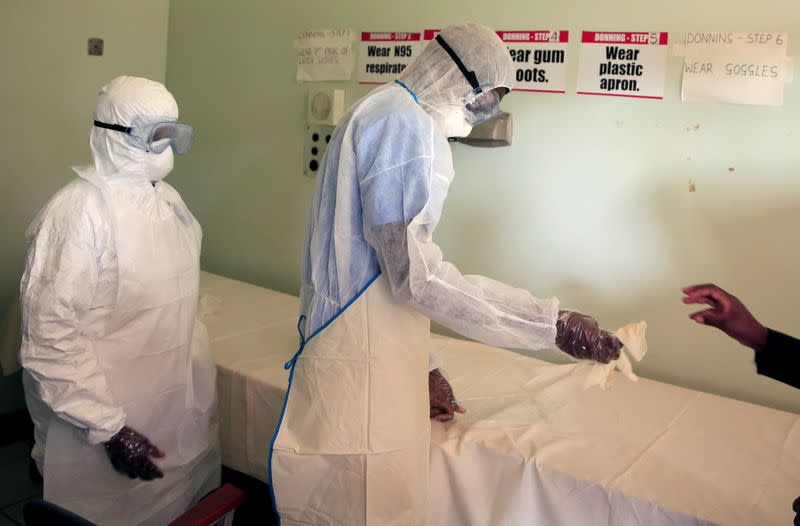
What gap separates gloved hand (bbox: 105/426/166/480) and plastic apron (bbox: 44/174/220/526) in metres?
0.07

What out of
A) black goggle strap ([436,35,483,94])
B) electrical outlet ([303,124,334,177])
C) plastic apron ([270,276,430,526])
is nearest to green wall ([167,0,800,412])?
electrical outlet ([303,124,334,177])

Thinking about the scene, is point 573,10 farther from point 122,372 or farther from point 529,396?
point 122,372

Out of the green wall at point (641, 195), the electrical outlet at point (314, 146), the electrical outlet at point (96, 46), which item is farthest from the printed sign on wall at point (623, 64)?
the electrical outlet at point (96, 46)

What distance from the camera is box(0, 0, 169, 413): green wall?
2.73 metres

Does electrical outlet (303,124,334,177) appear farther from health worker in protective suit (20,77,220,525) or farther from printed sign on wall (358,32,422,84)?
health worker in protective suit (20,77,220,525)

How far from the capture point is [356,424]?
53.6 inches

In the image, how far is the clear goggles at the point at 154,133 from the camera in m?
1.70

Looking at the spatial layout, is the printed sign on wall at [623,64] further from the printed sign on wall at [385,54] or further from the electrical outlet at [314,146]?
the electrical outlet at [314,146]

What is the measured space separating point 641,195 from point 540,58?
0.60 m

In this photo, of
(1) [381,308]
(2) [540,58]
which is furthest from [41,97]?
(1) [381,308]

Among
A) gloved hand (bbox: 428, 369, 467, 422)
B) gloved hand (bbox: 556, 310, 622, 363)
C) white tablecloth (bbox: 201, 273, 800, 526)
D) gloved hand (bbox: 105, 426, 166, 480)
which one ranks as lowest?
gloved hand (bbox: 105, 426, 166, 480)

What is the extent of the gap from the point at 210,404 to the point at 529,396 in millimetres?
957

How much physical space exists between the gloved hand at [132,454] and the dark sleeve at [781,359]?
1.48 m

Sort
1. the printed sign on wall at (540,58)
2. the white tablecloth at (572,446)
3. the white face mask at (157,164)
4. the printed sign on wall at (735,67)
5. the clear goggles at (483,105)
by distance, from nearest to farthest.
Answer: the white tablecloth at (572,446)
the clear goggles at (483,105)
the white face mask at (157,164)
the printed sign on wall at (735,67)
the printed sign on wall at (540,58)
